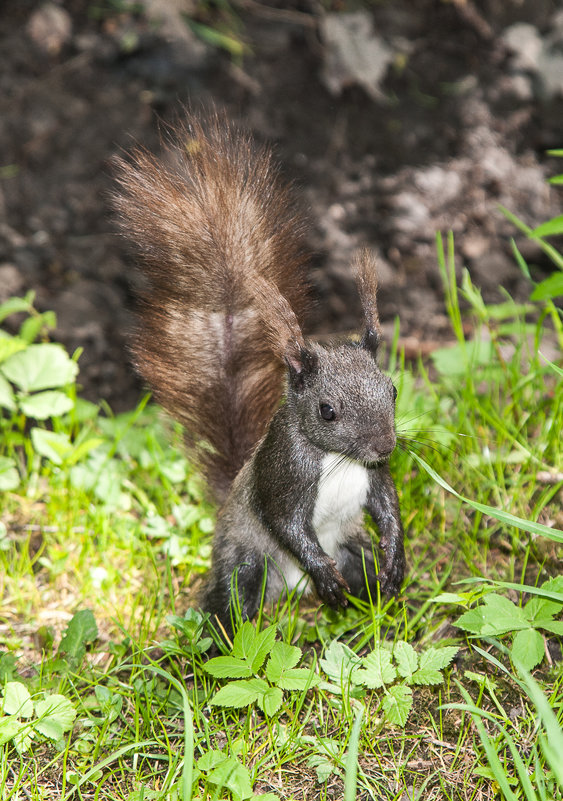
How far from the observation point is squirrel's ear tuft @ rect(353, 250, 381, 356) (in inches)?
88.4

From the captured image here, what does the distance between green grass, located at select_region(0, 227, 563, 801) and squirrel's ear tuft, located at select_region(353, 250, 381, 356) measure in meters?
0.29

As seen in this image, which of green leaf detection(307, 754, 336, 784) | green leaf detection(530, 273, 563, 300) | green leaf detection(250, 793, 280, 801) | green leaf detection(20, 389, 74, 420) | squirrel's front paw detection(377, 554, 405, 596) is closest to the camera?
green leaf detection(250, 793, 280, 801)

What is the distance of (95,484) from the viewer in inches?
121

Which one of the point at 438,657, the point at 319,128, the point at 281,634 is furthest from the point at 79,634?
the point at 319,128

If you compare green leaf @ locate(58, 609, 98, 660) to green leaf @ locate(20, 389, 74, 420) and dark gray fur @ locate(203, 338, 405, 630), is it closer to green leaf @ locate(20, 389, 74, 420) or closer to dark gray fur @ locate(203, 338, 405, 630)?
dark gray fur @ locate(203, 338, 405, 630)

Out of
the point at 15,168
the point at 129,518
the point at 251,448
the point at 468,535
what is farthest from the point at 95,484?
the point at 15,168

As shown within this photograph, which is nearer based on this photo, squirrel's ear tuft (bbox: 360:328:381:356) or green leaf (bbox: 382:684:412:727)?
green leaf (bbox: 382:684:412:727)

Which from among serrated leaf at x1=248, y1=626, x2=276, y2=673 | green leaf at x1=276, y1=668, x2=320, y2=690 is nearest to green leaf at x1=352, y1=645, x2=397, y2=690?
green leaf at x1=276, y1=668, x2=320, y2=690

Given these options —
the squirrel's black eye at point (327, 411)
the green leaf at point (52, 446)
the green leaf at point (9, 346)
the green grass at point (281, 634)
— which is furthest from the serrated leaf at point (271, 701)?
the green leaf at point (9, 346)

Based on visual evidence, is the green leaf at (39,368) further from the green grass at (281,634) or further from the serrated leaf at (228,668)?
the serrated leaf at (228,668)

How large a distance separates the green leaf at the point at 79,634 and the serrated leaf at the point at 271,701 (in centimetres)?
62

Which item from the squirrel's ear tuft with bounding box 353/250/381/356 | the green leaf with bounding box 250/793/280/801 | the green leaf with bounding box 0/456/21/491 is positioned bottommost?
the green leaf with bounding box 250/793/280/801

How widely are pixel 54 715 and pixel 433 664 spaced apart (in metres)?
0.98

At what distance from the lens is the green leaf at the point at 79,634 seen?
94.4 inches
